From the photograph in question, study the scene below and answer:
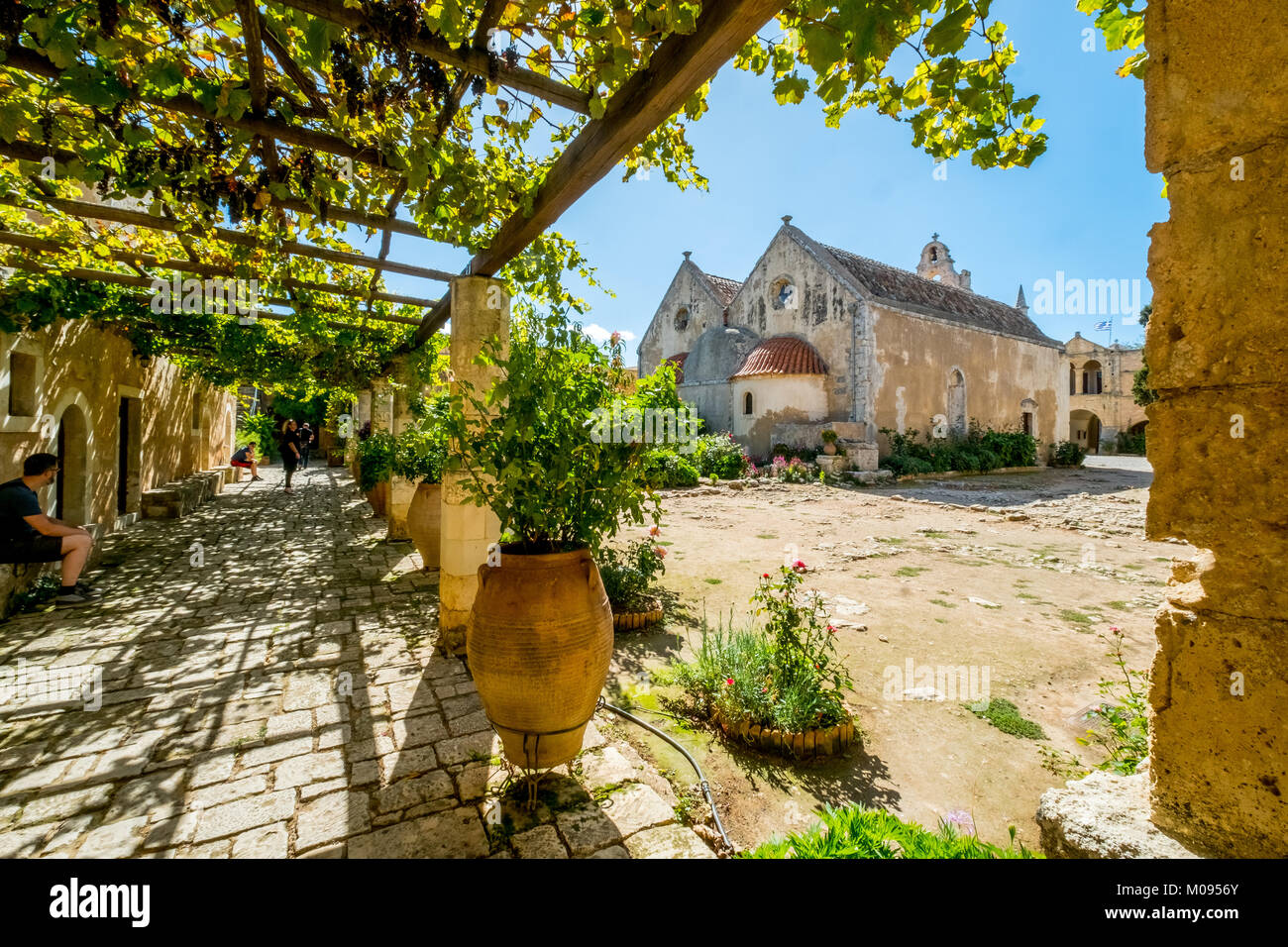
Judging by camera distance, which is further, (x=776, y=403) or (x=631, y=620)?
(x=776, y=403)

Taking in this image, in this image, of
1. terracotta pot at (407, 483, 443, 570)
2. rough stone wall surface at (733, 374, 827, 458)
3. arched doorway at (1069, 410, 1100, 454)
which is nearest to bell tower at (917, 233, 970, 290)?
rough stone wall surface at (733, 374, 827, 458)

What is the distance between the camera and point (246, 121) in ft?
9.99

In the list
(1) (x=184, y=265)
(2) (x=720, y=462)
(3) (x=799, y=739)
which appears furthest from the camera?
(2) (x=720, y=462)

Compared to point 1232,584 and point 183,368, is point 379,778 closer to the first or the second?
point 1232,584

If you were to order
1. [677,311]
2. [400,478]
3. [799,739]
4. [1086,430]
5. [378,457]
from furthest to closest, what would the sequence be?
[1086,430], [677,311], [378,457], [400,478], [799,739]

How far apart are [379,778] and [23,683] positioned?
2.88m

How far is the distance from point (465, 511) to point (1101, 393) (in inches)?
1736

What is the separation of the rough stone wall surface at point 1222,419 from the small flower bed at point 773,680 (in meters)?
1.79

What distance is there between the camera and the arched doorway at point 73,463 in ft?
22.9

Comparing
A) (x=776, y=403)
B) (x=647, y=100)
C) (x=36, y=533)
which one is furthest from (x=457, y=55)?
(x=776, y=403)

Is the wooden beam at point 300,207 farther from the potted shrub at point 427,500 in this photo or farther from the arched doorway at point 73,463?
the arched doorway at point 73,463

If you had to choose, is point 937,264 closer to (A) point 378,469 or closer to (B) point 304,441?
(A) point 378,469

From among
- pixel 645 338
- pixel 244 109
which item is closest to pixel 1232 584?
pixel 244 109

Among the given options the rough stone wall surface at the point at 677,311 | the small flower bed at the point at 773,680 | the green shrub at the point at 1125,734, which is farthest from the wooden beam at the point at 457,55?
the rough stone wall surface at the point at 677,311
